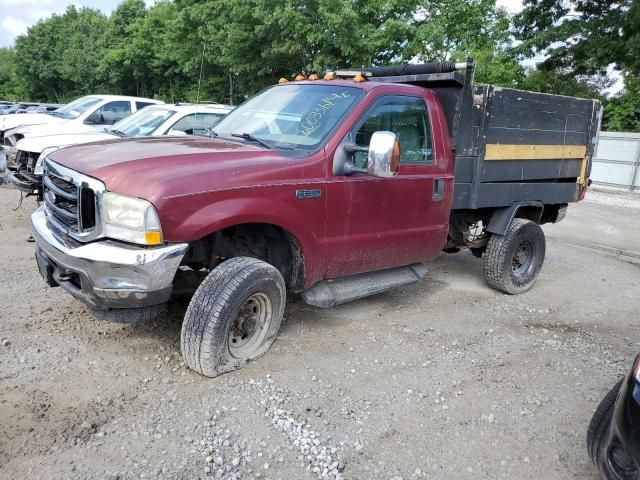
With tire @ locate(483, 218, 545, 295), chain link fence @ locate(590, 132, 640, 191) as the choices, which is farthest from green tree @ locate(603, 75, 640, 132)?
tire @ locate(483, 218, 545, 295)

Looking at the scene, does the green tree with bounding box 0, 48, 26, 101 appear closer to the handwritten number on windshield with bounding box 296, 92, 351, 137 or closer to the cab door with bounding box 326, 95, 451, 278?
the handwritten number on windshield with bounding box 296, 92, 351, 137

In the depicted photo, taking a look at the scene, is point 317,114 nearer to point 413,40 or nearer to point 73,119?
point 73,119

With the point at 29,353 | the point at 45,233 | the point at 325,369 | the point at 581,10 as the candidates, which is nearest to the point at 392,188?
the point at 325,369

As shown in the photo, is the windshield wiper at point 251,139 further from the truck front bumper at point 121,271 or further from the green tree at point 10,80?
the green tree at point 10,80

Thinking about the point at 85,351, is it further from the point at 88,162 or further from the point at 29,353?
the point at 88,162

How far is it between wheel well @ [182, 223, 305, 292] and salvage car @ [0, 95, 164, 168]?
5931 millimetres

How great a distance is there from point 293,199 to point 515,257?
10.9 feet

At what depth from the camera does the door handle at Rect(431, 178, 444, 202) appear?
15.3 ft

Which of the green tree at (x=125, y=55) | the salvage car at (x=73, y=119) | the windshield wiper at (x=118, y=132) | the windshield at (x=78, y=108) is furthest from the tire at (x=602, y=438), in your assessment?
the green tree at (x=125, y=55)

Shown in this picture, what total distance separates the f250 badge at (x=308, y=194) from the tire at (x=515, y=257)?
2.61 m

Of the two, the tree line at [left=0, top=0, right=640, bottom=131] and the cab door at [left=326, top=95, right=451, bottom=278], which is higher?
the tree line at [left=0, top=0, right=640, bottom=131]

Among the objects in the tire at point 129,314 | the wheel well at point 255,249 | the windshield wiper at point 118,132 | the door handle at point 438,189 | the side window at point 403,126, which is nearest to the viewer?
the tire at point 129,314

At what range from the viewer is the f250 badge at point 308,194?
3.73 meters

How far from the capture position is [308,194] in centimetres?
378
